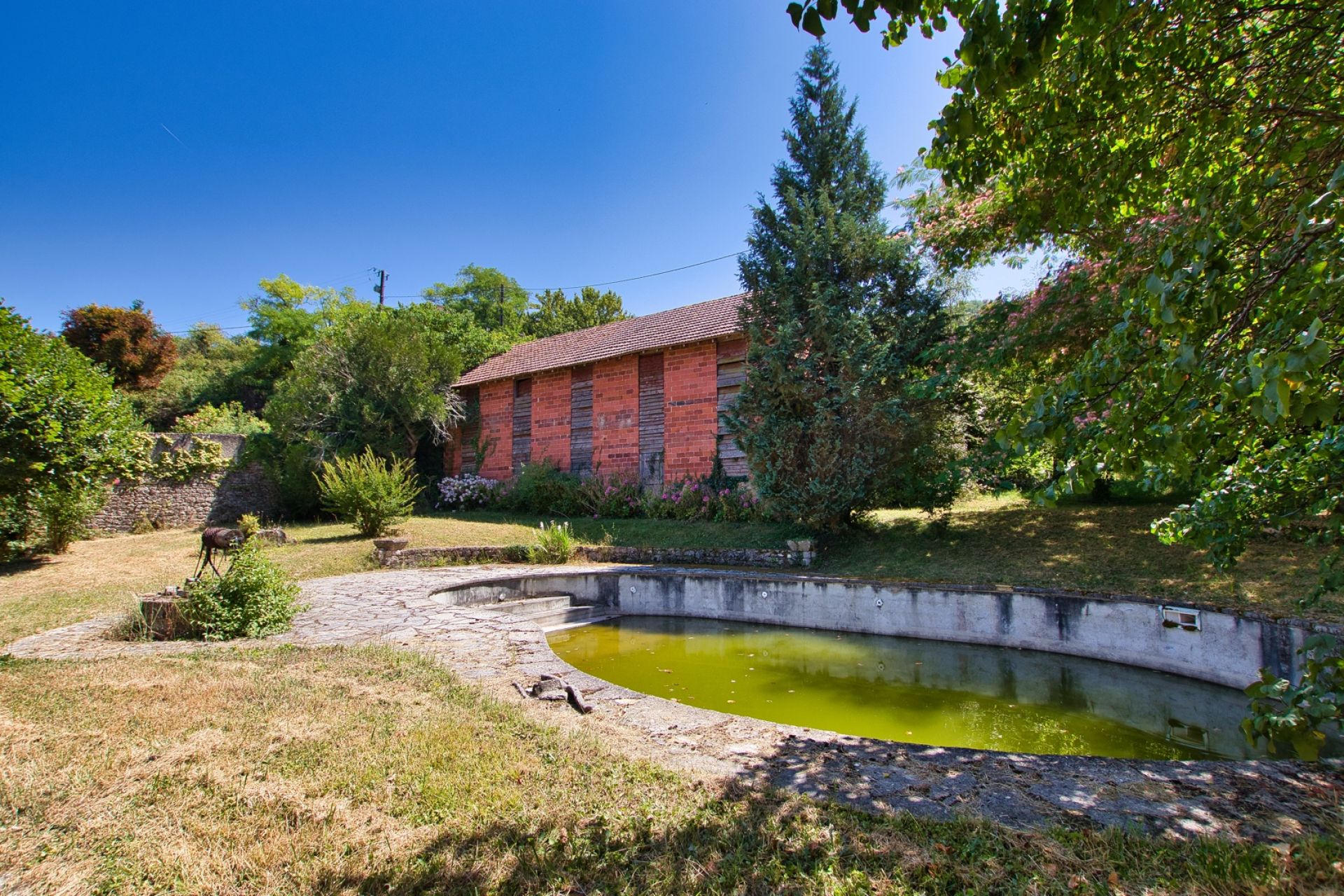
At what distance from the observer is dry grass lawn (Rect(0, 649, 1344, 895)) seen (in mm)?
1847

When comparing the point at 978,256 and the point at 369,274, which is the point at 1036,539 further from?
the point at 369,274

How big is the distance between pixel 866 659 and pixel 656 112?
10.7 metres

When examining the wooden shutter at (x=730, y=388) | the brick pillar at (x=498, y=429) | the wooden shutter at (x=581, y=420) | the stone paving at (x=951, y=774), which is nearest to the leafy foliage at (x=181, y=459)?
the brick pillar at (x=498, y=429)

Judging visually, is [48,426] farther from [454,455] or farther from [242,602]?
[454,455]

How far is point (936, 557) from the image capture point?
8.90 m

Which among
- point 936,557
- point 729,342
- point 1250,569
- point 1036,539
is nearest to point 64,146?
point 729,342

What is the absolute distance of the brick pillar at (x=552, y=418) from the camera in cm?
1627

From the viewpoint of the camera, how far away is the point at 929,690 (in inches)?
213

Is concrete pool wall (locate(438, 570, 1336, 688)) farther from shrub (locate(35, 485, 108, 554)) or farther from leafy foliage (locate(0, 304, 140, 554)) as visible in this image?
shrub (locate(35, 485, 108, 554))

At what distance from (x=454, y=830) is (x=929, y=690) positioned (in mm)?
4629

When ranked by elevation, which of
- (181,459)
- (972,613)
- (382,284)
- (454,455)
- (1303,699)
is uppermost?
(382,284)

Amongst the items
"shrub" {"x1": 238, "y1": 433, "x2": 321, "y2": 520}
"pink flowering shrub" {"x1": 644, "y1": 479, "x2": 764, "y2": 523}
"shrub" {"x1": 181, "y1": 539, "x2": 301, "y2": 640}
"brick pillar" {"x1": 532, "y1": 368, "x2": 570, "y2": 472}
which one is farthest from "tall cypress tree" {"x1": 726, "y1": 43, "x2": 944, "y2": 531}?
"shrub" {"x1": 238, "y1": 433, "x2": 321, "y2": 520}

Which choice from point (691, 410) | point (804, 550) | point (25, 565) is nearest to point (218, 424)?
point (25, 565)

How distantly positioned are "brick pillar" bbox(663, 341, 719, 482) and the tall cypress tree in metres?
2.86
